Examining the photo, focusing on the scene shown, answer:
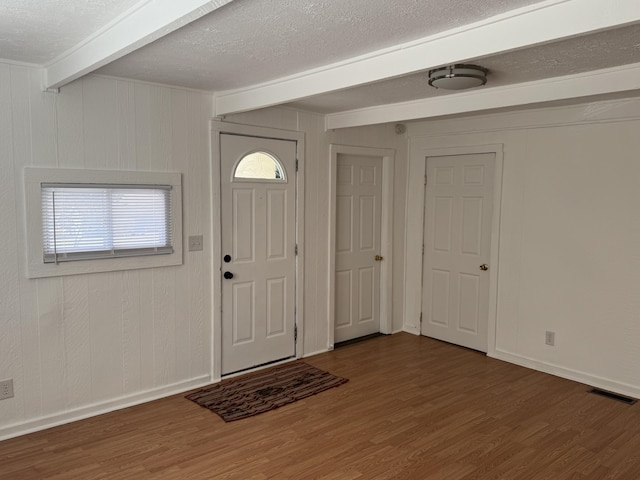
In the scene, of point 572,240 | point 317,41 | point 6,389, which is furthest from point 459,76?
point 6,389

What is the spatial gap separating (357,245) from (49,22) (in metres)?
3.56

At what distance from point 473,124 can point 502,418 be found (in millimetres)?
2727

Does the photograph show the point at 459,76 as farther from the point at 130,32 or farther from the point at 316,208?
the point at 316,208

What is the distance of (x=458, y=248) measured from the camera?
204 inches

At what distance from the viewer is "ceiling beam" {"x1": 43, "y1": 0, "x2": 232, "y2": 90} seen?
73.6 inches

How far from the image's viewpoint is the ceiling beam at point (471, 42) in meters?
1.85

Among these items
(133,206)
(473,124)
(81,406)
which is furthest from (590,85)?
(81,406)

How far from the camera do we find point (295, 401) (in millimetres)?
3818

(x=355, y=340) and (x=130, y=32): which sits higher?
(x=130, y=32)

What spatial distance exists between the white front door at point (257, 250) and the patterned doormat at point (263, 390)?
207 mm

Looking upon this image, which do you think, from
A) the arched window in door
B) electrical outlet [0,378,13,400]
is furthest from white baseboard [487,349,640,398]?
electrical outlet [0,378,13,400]

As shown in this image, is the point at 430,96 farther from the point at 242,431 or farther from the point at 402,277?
the point at 242,431

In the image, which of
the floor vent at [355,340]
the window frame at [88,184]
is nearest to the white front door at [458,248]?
the floor vent at [355,340]

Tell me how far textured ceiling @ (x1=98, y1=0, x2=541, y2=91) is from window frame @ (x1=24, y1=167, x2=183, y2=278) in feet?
2.29
